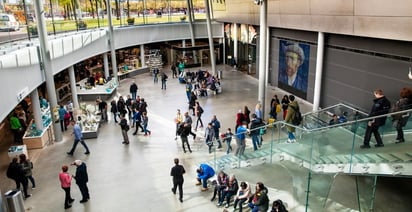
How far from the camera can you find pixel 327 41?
1645 cm

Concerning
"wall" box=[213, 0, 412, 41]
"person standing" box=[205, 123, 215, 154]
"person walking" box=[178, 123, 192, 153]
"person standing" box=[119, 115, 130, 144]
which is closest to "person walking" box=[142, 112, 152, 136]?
"person standing" box=[119, 115, 130, 144]

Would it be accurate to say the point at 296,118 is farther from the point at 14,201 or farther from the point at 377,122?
the point at 14,201

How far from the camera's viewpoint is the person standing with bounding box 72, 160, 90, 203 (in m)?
9.42

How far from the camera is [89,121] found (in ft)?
51.2

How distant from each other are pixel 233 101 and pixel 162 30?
1557 cm

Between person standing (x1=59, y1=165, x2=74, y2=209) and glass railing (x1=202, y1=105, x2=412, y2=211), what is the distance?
582cm

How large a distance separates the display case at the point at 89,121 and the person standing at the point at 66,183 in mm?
5354

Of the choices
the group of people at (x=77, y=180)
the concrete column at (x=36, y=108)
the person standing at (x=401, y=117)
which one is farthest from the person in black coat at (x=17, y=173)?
the person standing at (x=401, y=117)

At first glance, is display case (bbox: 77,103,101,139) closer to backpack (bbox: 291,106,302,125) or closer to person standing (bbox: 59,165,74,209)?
person standing (bbox: 59,165,74,209)

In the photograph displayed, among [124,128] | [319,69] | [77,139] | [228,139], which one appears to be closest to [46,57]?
[77,139]

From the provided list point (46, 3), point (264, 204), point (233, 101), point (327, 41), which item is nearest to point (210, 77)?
point (233, 101)

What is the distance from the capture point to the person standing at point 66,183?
30.7 ft

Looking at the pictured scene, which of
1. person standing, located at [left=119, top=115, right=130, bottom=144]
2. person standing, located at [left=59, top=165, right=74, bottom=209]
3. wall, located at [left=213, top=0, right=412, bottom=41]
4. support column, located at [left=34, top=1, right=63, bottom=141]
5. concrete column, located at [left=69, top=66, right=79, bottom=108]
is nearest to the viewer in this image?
person standing, located at [left=59, top=165, right=74, bottom=209]

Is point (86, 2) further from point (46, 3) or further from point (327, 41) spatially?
point (327, 41)
